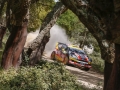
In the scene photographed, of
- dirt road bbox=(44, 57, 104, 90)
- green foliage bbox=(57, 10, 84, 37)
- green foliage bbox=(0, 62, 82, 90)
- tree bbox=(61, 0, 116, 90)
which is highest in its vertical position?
green foliage bbox=(57, 10, 84, 37)

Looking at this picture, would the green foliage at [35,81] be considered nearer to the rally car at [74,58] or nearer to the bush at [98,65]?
the rally car at [74,58]

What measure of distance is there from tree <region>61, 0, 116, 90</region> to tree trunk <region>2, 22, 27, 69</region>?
5.30m

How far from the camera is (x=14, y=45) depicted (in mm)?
11531

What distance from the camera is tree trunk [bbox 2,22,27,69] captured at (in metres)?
11.4

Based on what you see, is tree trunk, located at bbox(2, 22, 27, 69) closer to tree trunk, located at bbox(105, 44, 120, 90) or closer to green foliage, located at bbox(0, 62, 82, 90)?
green foliage, located at bbox(0, 62, 82, 90)

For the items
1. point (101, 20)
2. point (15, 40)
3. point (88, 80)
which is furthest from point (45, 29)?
point (101, 20)

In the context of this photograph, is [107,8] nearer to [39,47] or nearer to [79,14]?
[79,14]

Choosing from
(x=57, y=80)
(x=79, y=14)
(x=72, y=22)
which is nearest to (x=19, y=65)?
(x=57, y=80)

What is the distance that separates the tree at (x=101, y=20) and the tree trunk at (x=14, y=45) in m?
5.30

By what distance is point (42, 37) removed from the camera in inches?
515

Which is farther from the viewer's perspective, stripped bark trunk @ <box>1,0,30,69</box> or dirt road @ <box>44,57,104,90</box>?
dirt road @ <box>44,57,104,90</box>

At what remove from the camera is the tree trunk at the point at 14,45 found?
37.6ft

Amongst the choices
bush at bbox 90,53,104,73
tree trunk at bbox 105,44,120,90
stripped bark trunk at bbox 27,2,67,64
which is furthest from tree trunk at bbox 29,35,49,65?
bush at bbox 90,53,104,73

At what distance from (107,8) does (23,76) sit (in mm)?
4763
